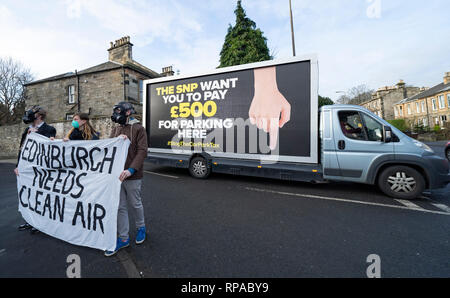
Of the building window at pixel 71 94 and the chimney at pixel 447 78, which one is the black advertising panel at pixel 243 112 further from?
the chimney at pixel 447 78

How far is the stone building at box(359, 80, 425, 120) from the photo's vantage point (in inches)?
1613

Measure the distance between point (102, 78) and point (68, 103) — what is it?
495 centimetres

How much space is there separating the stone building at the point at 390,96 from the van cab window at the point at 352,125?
153ft

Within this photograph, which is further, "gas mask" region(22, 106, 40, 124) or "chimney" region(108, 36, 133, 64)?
"chimney" region(108, 36, 133, 64)

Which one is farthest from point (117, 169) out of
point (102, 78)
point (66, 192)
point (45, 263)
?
point (102, 78)

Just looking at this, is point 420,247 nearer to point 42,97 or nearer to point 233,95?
point 233,95

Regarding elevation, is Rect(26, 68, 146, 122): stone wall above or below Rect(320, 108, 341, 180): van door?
above

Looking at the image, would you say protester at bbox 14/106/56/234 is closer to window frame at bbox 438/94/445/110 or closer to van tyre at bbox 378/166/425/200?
van tyre at bbox 378/166/425/200

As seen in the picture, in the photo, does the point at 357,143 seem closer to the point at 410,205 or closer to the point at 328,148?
the point at 328,148

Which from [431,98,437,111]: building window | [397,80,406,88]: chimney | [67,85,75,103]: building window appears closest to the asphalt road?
[67,85,75,103]: building window

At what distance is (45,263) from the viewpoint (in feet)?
6.87

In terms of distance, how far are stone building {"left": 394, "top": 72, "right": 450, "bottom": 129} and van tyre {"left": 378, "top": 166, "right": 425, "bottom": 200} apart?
33.4 metres

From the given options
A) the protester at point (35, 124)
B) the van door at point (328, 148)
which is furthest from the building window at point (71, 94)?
the van door at point (328, 148)

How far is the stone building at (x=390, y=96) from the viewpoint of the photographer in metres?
41.0
